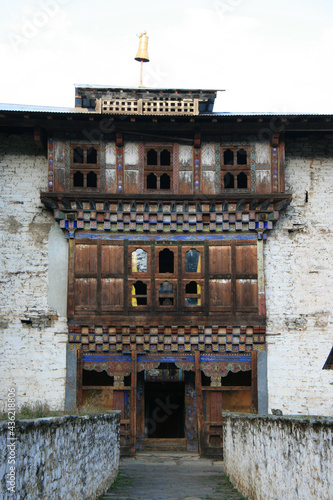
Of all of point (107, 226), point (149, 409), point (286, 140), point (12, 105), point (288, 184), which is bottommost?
point (149, 409)

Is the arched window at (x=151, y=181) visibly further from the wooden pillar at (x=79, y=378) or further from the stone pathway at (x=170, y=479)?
the stone pathway at (x=170, y=479)

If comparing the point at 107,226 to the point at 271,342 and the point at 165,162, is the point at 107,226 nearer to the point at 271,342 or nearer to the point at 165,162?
the point at 165,162

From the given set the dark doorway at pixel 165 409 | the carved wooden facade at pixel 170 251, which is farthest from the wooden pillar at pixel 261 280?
the dark doorway at pixel 165 409

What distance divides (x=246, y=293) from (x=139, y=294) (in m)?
3.15

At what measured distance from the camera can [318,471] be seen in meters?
6.56

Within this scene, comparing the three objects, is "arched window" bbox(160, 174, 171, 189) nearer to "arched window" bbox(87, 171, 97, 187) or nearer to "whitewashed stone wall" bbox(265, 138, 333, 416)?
"arched window" bbox(87, 171, 97, 187)

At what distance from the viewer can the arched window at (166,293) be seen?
1848cm

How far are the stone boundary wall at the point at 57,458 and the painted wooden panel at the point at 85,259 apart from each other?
22.9 ft

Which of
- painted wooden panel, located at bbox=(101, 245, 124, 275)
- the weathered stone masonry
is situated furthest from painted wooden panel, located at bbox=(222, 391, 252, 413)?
painted wooden panel, located at bbox=(101, 245, 124, 275)

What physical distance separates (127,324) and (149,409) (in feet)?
13.8

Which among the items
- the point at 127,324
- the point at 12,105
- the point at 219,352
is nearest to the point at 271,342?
the point at 219,352

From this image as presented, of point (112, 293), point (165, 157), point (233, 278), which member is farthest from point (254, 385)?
point (165, 157)

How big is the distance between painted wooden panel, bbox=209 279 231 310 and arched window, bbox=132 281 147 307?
1.93 metres

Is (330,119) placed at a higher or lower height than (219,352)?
higher
